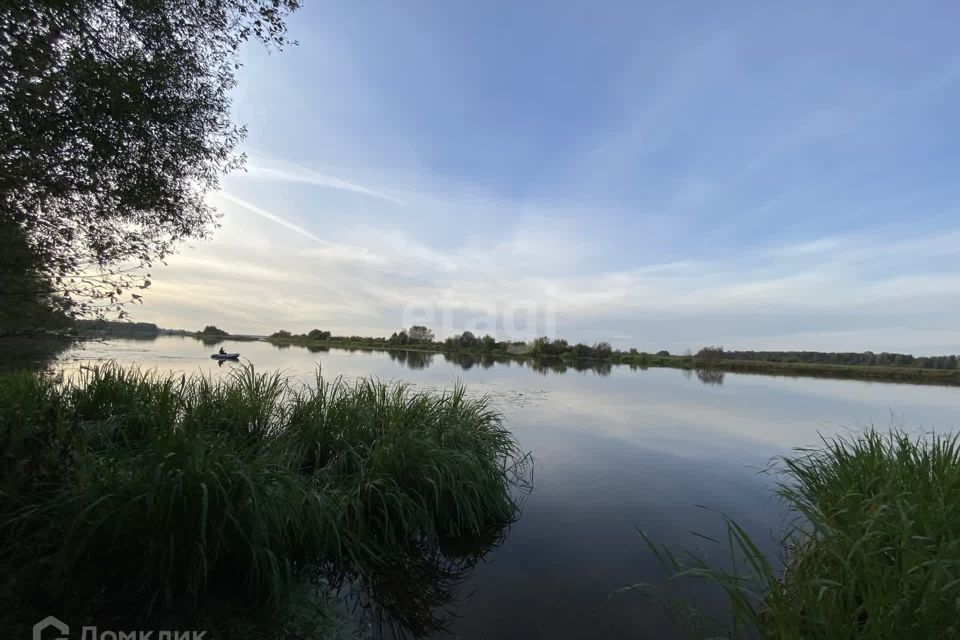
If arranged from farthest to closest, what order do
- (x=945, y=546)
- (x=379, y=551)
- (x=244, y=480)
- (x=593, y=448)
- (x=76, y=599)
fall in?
(x=593, y=448) → (x=379, y=551) → (x=244, y=480) → (x=76, y=599) → (x=945, y=546)

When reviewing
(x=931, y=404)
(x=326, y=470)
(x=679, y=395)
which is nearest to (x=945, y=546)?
(x=326, y=470)

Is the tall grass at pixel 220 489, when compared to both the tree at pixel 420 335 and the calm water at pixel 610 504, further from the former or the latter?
the tree at pixel 420 335

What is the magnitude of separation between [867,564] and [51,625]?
14.9 feet

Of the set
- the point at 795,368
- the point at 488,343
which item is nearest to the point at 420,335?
the point at 488,343

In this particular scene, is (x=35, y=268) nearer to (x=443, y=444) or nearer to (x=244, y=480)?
(x=244, y=480)

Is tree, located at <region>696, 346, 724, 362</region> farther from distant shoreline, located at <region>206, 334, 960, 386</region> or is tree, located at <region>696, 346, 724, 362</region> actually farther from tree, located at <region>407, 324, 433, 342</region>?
tree, located at <region>407, 324, 433, 342</region>

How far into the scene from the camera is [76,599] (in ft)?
8.61

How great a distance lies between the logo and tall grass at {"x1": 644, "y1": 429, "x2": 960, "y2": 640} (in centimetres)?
353

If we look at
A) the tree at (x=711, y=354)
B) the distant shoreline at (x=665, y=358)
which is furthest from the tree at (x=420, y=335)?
the tree at (x=711, y=354)

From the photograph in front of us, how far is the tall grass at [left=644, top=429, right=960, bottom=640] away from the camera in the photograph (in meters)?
1.99

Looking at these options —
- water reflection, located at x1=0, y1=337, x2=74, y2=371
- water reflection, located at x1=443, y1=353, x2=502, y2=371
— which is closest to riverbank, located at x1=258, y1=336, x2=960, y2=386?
water reflection, located at x1=443, y1=353, x2=502, y2=371

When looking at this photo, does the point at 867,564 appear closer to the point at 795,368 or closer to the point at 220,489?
the point at 220,489

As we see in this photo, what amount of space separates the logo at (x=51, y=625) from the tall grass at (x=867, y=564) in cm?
353

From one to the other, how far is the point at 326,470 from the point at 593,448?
795 cm
